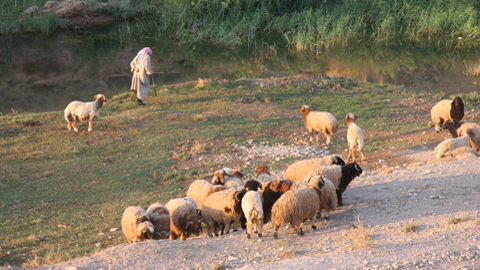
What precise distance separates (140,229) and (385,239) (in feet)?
11.1

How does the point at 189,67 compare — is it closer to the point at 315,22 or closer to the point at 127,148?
the point at 315,22

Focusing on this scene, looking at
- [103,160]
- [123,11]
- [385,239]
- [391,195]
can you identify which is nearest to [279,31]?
[123,11]

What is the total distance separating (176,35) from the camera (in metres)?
27.8

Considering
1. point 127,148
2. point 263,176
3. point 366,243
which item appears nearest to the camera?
point 366,243

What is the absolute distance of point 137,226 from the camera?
660cm

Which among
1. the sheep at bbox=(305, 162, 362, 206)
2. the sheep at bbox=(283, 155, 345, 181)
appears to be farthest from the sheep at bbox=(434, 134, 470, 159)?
the sheep at bbox=(305, 162, 362, 206)

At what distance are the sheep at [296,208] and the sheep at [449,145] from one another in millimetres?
4729

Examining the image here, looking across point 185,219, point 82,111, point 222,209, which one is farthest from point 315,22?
point 185,219

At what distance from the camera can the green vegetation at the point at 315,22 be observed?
23.6 m

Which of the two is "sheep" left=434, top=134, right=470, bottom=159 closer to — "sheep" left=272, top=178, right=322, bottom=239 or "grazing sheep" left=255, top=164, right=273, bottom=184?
"grazing sheep" left=255, top=164, right=273, bottom=184

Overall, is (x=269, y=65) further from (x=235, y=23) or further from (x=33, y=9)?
(x=33, y=9)

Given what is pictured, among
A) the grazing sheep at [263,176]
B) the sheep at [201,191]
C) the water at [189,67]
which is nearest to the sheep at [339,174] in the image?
the grazing sheep at [263,176]

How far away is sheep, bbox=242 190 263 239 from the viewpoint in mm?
6312

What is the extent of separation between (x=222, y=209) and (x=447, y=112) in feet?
26.5
